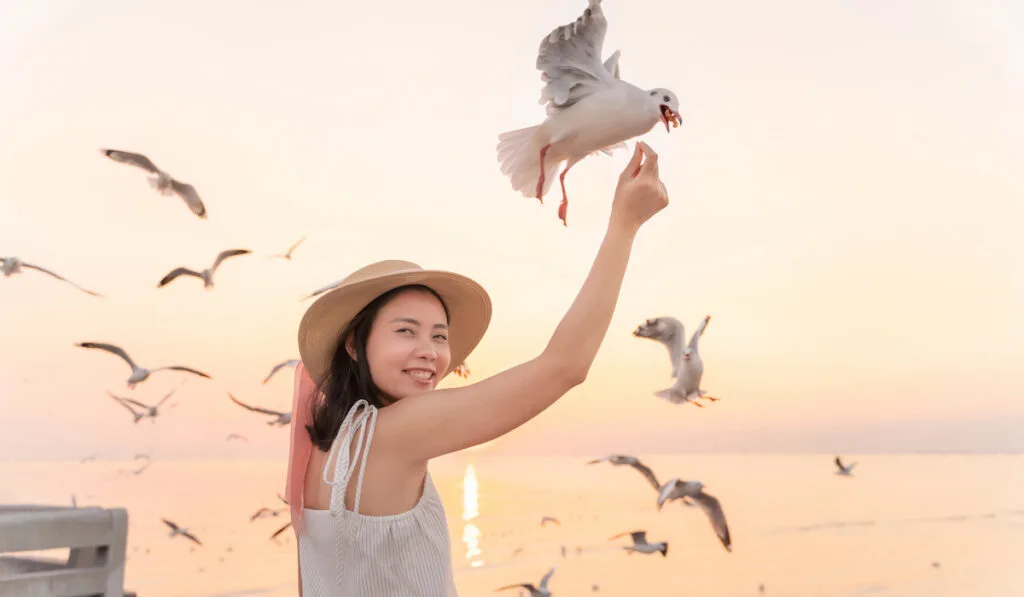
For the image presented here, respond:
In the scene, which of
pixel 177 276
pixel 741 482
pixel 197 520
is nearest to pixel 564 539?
pixel 197 520

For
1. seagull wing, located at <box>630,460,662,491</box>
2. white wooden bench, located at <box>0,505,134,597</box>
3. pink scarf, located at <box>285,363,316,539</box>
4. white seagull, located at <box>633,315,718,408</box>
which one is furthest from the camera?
seagull wing, located at <box>630,460,662,491</box>

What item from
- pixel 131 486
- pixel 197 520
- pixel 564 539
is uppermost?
pixel 131 486

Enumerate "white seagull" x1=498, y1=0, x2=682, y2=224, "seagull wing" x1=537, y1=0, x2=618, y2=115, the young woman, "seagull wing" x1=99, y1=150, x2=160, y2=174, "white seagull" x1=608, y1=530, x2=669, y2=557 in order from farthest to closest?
"white seagull" x1=608, y1=530, x2=669, y2=557, "seagull wing" x1=99, y1=150, x2=160, y2=174, "seagull wing" x1=537, y1=0, x2=618, y2=115, "white seagull" x1=498, y1=0, x2=682, y2=224, the young woman

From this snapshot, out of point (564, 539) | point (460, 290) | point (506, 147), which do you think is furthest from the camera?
point (564, 539)

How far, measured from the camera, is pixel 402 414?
133cm

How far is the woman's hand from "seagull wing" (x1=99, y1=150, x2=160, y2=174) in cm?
528

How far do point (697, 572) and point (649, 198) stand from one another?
17.8 metres

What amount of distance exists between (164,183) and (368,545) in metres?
5.90

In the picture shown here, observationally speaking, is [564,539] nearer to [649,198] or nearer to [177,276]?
[177,276]

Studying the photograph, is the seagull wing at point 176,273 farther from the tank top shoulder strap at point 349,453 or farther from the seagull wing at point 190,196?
the tank top shoulder strap at point 349,453

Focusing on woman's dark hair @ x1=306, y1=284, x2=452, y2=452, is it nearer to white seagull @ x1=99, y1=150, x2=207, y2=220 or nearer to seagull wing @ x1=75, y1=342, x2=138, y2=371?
white seagull @ x1=99, y1=150, x2=207, y2=220

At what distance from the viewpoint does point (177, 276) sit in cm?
694

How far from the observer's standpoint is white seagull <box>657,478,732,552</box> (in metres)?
4.10

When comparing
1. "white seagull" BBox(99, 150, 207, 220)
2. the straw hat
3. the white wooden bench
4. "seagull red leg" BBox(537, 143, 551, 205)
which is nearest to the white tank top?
the straw hat
